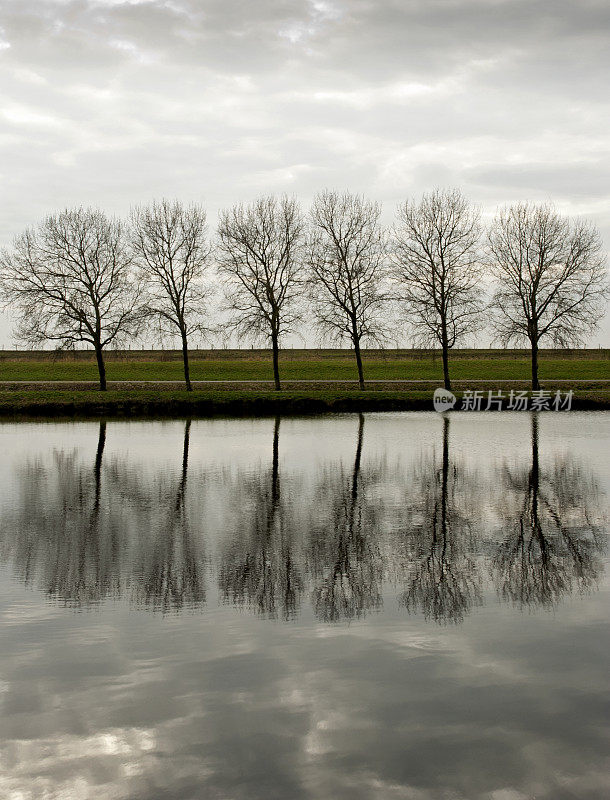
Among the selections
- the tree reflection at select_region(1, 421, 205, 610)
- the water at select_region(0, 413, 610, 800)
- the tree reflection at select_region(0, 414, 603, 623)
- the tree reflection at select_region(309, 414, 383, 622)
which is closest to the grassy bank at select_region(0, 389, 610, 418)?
the tree reflection at select_region(0, 414, 603, 623)

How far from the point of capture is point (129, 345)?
5188 cm

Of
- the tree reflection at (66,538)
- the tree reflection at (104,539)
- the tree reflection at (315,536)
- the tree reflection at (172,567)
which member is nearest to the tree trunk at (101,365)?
the tree reflection at (315,536)

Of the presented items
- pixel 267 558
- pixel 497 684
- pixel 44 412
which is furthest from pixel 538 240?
pixel 497 684

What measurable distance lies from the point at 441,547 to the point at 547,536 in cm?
195

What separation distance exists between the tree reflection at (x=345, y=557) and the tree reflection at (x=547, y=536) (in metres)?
1.69

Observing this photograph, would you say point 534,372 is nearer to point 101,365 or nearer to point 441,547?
point 101,365

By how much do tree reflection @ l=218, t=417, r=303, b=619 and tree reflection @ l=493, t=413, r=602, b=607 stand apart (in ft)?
8.90

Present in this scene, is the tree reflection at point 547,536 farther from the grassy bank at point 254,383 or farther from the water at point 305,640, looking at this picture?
the grassy bank at point 254,383

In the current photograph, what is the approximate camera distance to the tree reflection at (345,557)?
9211 millimetres

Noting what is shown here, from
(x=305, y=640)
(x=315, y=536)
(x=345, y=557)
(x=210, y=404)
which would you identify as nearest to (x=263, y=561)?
(x=345, y=557)

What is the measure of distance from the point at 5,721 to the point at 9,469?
50.2ft

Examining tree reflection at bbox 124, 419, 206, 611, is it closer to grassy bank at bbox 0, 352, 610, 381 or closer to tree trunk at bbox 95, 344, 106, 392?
tree trunk at bbox 95, 344, 106, 392

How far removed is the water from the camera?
5.56 m

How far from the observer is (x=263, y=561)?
11125mm
